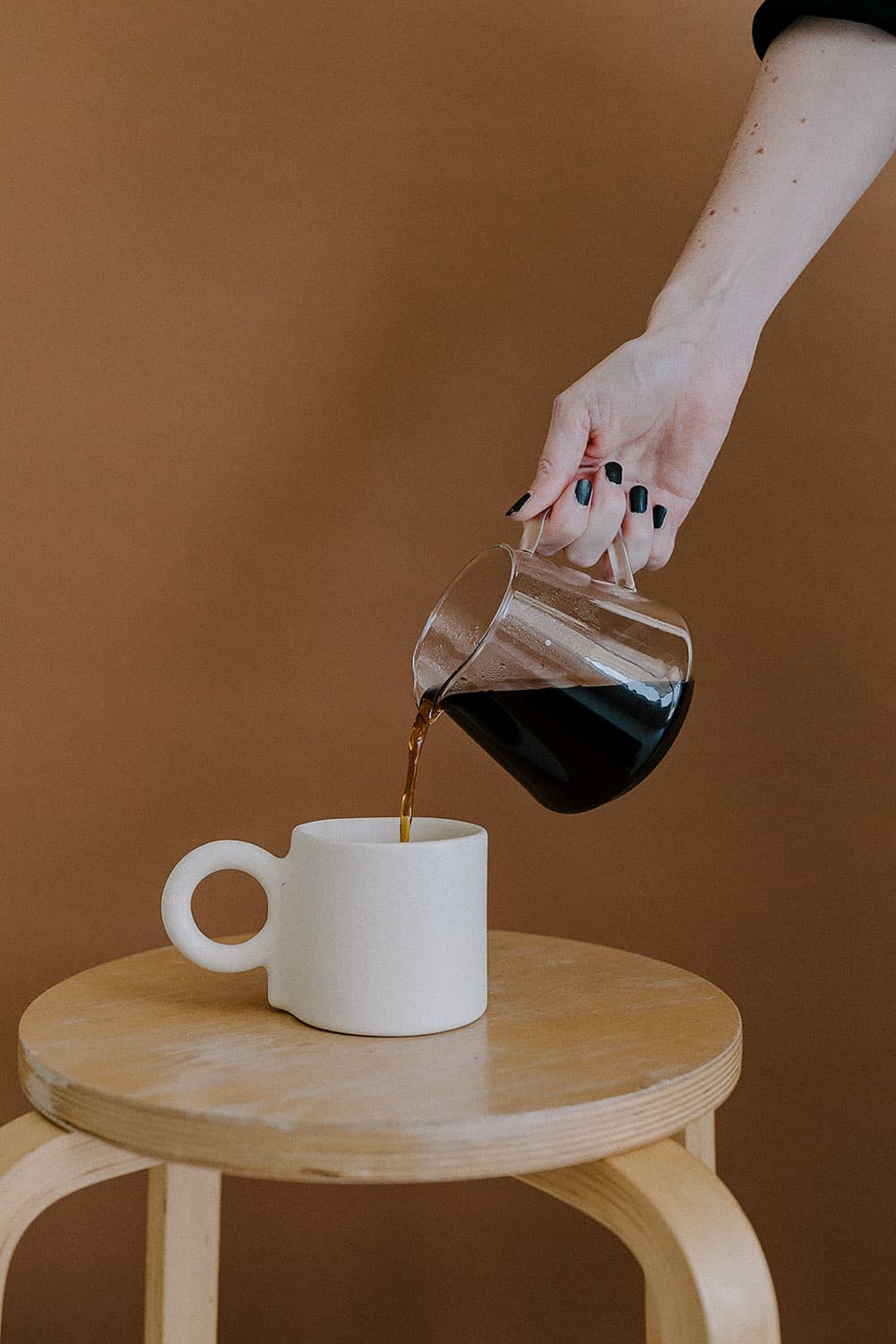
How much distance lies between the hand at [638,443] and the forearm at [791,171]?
0.03m

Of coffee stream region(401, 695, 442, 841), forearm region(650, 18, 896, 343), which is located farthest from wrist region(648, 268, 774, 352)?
coffee stream region(401, 695, 442, 841)

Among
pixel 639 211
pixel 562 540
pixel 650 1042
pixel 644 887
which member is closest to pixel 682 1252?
pixel 650 1042

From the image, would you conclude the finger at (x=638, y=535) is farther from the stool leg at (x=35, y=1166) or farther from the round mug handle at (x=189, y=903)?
the stool leg at (x=35, y=1166)

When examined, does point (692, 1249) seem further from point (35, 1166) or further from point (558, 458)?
point (558, 458)

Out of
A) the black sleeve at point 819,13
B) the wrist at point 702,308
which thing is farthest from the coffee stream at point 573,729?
the black sleeve at point 819,13

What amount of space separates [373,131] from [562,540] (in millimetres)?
522

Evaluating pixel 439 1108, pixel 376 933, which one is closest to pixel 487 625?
pixel 376 933

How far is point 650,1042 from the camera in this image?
0.66 metres

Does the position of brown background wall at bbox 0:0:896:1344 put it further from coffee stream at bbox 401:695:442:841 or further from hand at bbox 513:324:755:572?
coffee stream at bbox 401:695:442:841

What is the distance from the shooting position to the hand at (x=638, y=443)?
81cm

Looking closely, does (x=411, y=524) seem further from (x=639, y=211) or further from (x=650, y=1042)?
(x=650, y=1042)

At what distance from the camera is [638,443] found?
0.96 metres

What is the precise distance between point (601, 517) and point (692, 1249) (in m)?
0.49

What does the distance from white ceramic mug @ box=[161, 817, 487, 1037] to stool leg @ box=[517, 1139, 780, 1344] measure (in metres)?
0.15
